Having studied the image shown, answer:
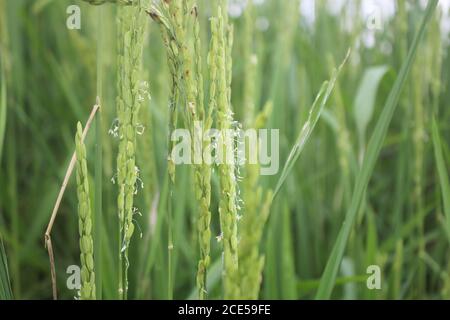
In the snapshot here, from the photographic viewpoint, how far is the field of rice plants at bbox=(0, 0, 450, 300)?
1.15 feet

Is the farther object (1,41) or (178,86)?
(1,41)

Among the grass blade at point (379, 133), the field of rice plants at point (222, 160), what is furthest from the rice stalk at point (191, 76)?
the grass blade at point (379, 133)

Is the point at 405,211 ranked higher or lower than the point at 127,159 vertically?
lower

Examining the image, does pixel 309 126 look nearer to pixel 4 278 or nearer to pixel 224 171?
pixel 224 171

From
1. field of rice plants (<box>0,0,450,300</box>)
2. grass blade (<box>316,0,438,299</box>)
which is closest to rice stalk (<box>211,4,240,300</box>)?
field of rice plants (<box>0,0,450,300</box>)

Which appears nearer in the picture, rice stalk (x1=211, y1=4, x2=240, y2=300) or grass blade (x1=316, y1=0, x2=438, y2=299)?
rice stalk (x1=211, y1=4, x2=240, y2=300)

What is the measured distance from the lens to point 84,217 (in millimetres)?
346

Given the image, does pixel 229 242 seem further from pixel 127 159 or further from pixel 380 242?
pixel 380 242

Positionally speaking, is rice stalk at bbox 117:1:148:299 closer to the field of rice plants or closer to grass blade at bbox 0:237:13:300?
the field of rice plants

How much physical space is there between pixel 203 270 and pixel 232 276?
0.29 ft

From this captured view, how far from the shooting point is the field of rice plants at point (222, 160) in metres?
0.35

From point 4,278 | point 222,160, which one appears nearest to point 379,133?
point 222,160

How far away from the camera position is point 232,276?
285 millimetres
